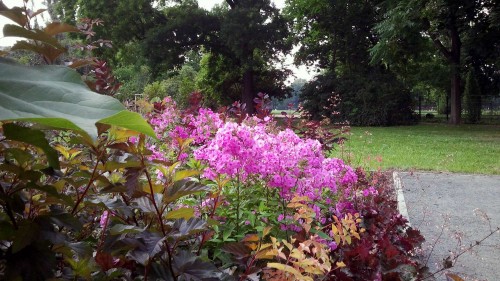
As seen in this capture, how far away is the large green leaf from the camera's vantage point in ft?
1.55

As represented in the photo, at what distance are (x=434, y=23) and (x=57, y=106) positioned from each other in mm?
20568

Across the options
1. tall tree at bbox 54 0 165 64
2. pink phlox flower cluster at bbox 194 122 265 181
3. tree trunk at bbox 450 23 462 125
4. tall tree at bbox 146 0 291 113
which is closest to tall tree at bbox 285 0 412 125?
tree trunk at bbox 450 23 462 125

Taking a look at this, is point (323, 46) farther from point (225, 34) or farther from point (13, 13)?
point (13, 13)

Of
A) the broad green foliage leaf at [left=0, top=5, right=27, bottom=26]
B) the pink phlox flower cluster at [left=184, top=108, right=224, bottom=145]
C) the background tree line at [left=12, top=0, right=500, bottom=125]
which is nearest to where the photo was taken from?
the broad green foliage leaf at [left=0, top=5, right=27, bottom=26]

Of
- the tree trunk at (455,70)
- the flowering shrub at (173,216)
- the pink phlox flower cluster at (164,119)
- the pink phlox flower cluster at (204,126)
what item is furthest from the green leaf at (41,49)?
the tree trunk at (455,70)

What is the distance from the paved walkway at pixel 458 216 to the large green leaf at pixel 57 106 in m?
2.22

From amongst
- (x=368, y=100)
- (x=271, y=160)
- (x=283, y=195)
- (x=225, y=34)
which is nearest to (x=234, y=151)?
(x=271, y=160)

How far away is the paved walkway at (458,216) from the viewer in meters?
3.43

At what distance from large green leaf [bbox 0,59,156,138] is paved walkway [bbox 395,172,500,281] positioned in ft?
7.29

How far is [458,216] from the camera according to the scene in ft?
16.0

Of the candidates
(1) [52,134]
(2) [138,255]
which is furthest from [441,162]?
(2) [138,255]

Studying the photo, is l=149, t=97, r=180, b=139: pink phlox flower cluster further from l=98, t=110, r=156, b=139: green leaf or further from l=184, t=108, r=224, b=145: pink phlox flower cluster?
l=98, t=110, r=156, b=139: green leaf

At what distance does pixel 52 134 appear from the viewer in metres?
2.31

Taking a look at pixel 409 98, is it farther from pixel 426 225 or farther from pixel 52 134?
pixel 52 134
